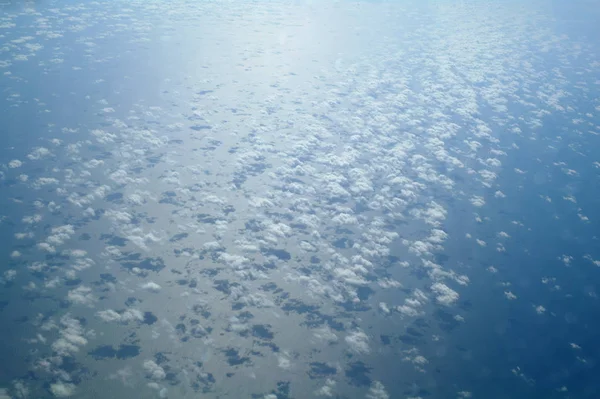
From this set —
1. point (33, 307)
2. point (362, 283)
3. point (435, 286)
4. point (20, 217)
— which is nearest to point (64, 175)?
point (20, 217)

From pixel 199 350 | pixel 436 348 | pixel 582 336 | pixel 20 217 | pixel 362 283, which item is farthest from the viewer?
pixel 20 217

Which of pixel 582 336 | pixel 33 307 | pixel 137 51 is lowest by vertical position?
pixel 582 336

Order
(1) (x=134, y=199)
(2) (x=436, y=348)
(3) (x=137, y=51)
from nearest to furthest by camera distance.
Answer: (2) (x=436, y=348)
(1) (x=134, y=199)
(3) (x=137, y=51)

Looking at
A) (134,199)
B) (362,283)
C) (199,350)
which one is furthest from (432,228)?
(134,199)

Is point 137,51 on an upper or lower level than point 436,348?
upper

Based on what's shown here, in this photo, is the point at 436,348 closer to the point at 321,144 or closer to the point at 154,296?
the point at 154,296

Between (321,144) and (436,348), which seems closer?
(436,348)

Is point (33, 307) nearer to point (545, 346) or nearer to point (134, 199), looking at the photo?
point (134, 199)
